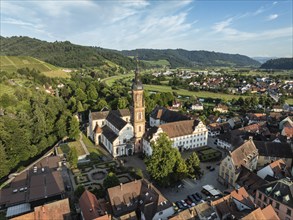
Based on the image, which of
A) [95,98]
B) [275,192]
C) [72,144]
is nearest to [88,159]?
[72,144]

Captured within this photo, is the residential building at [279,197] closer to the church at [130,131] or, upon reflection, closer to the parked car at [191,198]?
the parked car at [191,198]

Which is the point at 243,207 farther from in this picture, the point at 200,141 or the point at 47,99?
the point at 47,99

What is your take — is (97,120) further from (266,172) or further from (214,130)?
(266,172)

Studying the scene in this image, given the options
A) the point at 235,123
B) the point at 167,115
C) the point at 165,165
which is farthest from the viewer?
the point at 235,123

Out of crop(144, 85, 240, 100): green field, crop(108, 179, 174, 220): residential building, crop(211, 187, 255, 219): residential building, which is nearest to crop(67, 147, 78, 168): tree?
crop(108, 179, 174, 220): residential building

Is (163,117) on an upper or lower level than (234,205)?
upper

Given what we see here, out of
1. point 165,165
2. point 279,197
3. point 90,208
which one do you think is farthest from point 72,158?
point 279,197
